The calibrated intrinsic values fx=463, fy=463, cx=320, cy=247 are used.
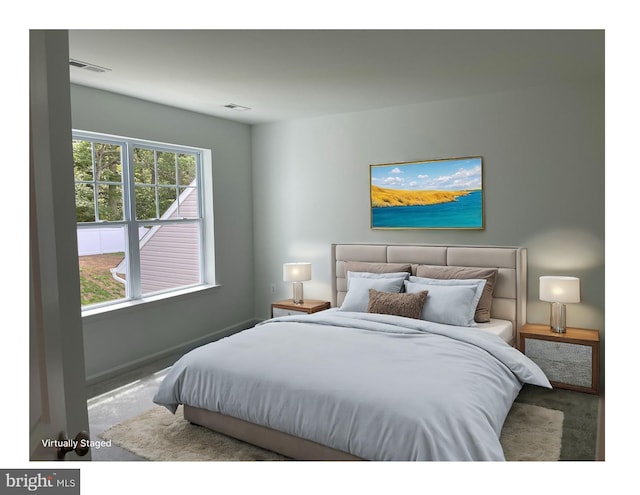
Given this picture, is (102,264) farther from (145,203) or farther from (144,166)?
(144,166)

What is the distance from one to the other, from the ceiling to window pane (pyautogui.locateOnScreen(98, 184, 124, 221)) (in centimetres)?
83

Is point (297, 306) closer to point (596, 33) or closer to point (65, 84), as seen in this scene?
point (596, 33)

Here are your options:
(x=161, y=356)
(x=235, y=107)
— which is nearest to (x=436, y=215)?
(x=235, y=107)

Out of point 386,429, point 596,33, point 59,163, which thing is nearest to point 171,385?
point 386,429

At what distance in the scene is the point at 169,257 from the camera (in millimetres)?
4711

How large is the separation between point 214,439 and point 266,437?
39 cm

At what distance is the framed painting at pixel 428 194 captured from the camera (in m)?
4.21

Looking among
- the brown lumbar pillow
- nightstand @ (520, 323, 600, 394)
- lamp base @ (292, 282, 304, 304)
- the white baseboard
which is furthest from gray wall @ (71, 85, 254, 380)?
nightstand @ (520, 323, 600, 394)

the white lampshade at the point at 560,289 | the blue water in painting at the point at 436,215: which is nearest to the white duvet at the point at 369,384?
the white lampshade at the point at 560,289

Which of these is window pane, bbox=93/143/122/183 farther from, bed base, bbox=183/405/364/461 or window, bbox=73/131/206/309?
bed base, bbox=183/405/364/461

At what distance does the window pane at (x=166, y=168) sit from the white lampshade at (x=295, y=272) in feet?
4.75

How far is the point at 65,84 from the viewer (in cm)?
122

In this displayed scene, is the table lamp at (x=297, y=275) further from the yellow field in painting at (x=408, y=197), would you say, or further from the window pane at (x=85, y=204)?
the window pane at (x=85, y=204)
